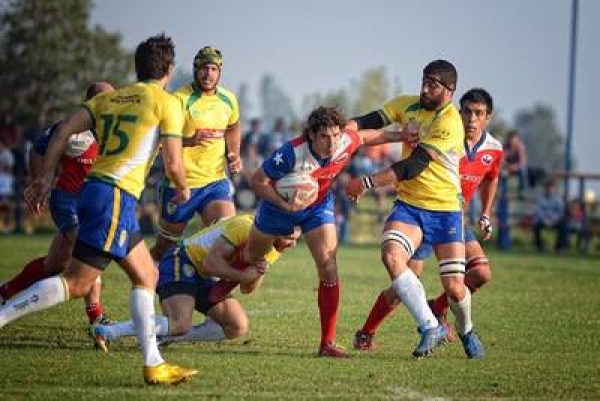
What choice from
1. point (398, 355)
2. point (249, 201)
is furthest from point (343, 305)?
point (249, 201)

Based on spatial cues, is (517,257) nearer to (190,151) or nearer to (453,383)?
(190,151)

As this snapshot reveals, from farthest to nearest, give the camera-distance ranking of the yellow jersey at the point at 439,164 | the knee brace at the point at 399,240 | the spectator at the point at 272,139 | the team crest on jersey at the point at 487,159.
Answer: the spectator at the point at 272,139, the team crest on jersey at the point at 487,159, the yellow jersey at the point at 439,164, the knee brace at the point at 399,240

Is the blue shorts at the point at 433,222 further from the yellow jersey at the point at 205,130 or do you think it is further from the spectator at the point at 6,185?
the spectator at the point at 6,185

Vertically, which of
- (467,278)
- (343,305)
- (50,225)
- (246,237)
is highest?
(246,237)

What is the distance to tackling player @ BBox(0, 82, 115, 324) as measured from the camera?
1199cm

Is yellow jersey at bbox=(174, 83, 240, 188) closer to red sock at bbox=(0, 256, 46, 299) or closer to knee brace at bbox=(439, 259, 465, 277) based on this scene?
red sock at bbox=(0, 256, 46, 299)

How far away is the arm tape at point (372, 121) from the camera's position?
11.6 meters

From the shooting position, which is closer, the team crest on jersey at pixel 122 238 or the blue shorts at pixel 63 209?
the team crest on jersey at pixel 122 238

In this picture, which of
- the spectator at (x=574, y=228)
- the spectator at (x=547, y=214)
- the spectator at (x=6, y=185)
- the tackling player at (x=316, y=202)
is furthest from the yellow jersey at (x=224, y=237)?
the spectator at (x=574, y=228)

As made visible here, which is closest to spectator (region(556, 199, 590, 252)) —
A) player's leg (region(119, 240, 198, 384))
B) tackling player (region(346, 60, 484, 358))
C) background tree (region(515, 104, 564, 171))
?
tackling player (region(346, 60, 484, 358))

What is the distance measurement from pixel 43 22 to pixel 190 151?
27888 mm

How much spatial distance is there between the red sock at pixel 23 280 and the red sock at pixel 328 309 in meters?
2.76

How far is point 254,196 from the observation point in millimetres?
29438

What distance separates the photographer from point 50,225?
31.2 meters
